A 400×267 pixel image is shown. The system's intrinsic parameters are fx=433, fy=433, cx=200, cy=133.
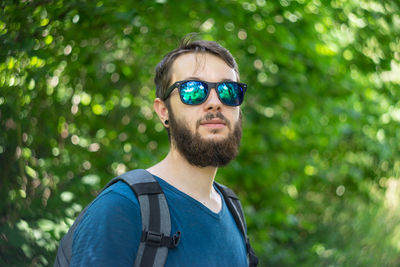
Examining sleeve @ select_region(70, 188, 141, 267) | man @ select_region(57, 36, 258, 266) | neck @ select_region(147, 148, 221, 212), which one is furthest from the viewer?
neck @ select_region(147, 148, 221, 212)

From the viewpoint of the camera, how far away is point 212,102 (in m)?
1.99

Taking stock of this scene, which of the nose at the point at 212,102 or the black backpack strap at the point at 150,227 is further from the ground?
the nose at the point at 212,102

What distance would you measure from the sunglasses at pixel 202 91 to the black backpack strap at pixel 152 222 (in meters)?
0.45

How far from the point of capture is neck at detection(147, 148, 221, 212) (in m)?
1.95

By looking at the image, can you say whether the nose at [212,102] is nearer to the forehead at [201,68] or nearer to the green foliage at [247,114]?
the forehead at [201,68]

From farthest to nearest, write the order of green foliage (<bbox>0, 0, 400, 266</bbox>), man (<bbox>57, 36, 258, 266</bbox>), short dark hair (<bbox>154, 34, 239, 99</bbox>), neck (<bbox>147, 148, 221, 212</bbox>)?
green foliage (<bbox>0, 0, 400, 266</bbox>), short dark hair (<bbox>154, 34, 239, 99</bbox>), neck (<bbox>147, 148, 221, 212</bbox>), man (<bbox>57, 36, 258, 266</bbox>)

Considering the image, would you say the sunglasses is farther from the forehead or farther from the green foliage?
the green foliage

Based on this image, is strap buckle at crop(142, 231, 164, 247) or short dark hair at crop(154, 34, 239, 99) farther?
short dark hair at crop(154, 34, 239, 99)

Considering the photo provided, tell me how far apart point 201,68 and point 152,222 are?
2.63 feet

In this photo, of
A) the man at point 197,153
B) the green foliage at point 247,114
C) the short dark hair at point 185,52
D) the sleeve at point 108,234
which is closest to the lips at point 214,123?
the man at point 197,153

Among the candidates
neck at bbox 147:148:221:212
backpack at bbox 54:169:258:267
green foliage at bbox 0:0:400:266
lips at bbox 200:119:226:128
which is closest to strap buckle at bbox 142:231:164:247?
backpack at bbox 54:169:258:267

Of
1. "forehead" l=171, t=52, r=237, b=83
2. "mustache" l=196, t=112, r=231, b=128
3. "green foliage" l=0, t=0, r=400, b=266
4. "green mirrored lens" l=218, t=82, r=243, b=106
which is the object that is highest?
"forehead" l=171, t=52, r=237, b=83

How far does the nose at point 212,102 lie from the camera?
1983mm

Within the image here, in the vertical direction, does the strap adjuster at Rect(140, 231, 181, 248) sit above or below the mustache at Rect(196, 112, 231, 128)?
below
